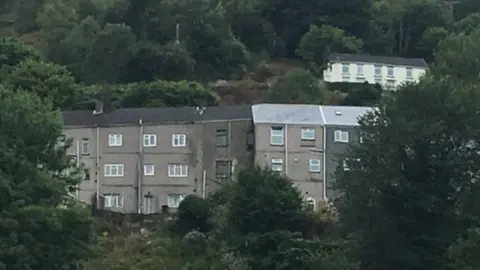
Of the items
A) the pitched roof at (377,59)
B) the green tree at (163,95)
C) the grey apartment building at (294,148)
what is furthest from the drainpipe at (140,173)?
the pitched roof at (377,59)

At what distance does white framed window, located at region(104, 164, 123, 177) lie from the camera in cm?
6955

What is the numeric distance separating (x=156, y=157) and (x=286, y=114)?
6.83 m

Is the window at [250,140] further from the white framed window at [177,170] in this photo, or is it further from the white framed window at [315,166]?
the white framed window at [177,170]

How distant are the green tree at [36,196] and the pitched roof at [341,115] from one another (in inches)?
869

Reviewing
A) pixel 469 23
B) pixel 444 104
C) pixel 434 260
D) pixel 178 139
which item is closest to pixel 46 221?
pixel 434 260

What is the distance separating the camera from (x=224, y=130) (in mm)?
70375

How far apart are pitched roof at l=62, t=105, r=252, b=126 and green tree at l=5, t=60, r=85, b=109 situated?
455 centimetres

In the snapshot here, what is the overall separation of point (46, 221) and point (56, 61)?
5086 cm

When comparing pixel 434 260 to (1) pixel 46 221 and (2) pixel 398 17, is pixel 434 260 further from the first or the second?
(2) pixel 398 17

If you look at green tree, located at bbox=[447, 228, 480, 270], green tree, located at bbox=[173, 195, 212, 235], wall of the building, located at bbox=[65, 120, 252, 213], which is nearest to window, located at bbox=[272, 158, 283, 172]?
wall of the building, located at bbox=[65, 120, 252, 213]

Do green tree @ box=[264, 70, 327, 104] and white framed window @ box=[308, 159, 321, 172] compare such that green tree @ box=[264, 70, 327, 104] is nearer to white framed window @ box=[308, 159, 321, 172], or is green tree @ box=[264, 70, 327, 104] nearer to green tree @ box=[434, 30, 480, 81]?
green tree @ box=[434, 30, 480, 81]

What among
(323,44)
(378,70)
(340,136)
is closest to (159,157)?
(340,136)

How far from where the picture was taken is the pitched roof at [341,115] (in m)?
70.9

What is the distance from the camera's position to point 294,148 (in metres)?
69.8
